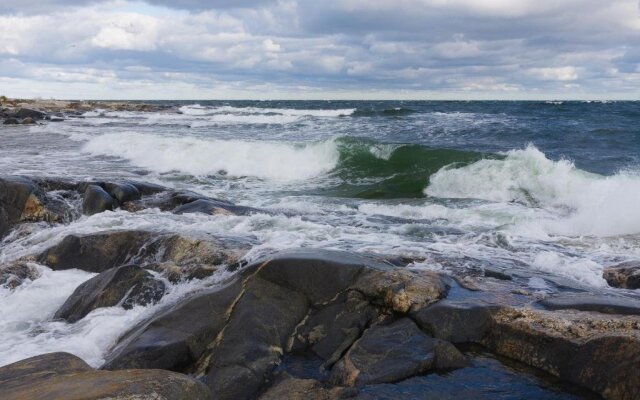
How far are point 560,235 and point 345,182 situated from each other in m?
8.97

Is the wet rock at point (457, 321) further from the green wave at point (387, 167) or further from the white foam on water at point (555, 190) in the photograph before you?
the green wave at point (387, 167)

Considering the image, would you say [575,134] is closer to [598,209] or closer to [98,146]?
[598,209]

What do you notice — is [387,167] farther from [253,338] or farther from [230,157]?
[253,338]

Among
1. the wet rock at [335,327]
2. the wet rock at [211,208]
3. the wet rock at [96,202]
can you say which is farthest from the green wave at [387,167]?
the wet rock at [335,327]

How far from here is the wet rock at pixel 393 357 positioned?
4270 mm

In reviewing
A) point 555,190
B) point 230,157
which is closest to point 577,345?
point 555,190

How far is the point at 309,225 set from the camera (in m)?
9.68

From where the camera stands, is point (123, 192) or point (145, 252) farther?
point (123, 192)

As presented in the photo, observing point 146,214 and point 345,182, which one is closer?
point 146,214

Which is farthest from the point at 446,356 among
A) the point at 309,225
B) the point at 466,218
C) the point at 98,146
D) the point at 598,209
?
the point at 98,146

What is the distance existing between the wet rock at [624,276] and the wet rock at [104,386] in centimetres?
542

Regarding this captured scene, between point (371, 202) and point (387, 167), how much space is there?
21.4 feet

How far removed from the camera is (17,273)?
25.7ft

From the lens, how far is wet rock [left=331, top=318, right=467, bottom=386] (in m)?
4.27
